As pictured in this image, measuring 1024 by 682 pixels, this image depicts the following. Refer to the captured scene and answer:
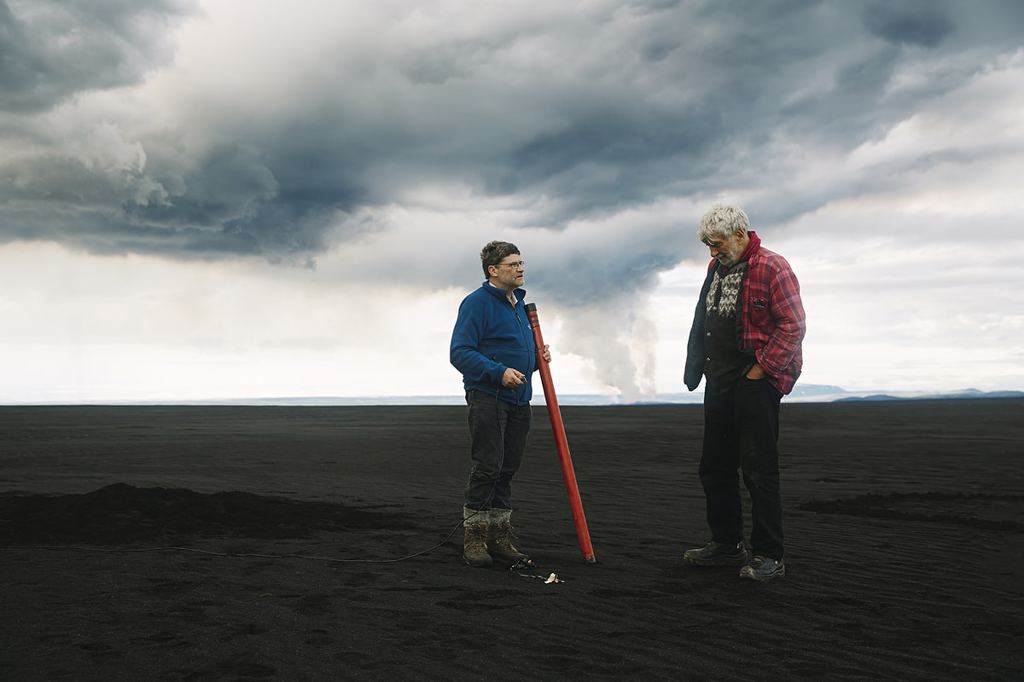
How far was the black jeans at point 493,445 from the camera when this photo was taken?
5.99m

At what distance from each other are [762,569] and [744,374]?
4.18 ft

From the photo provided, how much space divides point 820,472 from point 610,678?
39.0 feet

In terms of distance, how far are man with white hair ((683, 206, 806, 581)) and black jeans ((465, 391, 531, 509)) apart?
130 centimetres

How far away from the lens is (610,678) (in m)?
3.59

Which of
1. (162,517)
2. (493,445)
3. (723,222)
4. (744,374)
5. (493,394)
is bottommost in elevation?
(162,517)

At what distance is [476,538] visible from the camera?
6055 millimetres

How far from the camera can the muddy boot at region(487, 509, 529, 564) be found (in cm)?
610

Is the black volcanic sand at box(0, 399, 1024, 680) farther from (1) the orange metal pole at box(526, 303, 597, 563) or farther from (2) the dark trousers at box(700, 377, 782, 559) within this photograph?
(2) the dark trousers at box(700, 377, 782, 559)

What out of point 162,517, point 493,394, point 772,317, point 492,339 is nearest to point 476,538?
point 493,394

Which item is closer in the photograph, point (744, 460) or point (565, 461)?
point (744, 460)

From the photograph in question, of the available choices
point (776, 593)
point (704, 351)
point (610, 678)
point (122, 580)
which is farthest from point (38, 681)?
point (704, 351)

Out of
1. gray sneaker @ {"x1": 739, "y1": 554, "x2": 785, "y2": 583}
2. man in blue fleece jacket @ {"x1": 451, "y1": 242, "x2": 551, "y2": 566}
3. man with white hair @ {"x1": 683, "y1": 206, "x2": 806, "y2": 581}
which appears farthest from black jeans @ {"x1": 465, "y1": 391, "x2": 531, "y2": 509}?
gray sneaker @ {"x1": 739, "y1": 554, "x2": 785, "y2": 583}

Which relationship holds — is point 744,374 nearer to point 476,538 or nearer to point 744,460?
point 744,460

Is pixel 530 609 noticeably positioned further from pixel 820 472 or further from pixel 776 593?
pixel 820 472
